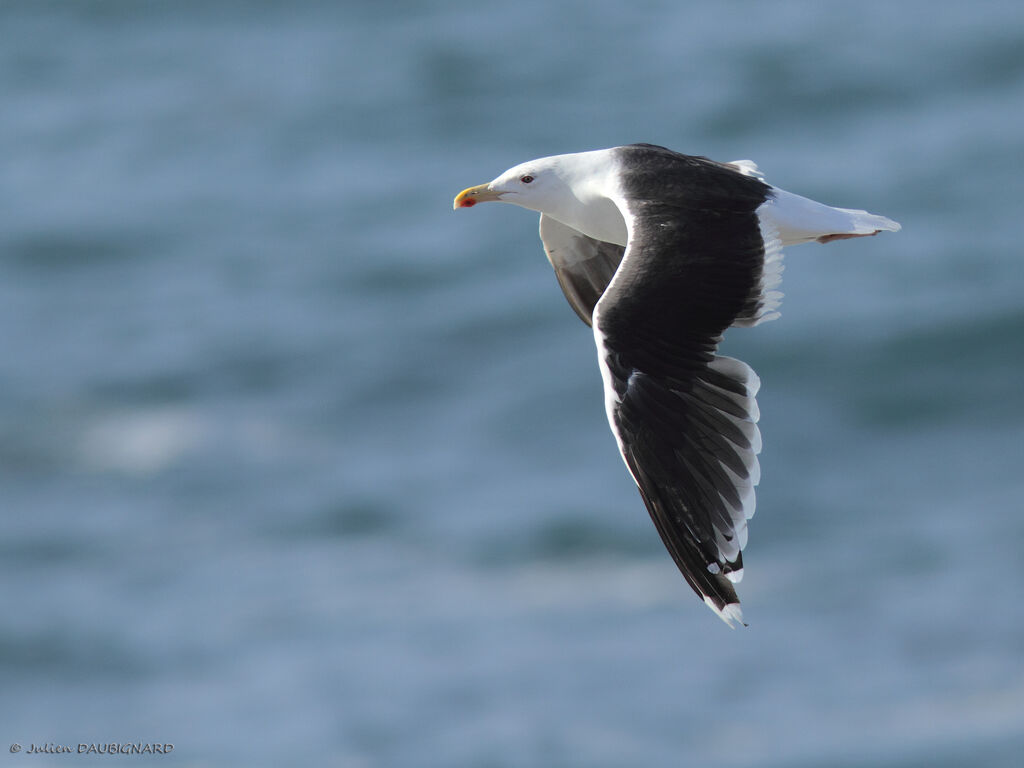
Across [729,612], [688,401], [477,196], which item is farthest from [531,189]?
[729,612]

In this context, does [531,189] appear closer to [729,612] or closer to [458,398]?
[729,612]

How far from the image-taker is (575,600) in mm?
47312

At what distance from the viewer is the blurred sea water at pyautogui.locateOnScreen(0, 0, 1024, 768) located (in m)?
45.9

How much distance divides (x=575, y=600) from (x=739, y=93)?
2139 centimetres

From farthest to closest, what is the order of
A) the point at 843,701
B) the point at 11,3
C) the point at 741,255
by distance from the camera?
the point at 11,3 → the point at 843,701 → the point at 741,255

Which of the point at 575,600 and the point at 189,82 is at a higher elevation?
the point at 189,82

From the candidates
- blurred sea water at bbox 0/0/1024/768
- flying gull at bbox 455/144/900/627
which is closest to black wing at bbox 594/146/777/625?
flying gull at bbox 455/144/900/627

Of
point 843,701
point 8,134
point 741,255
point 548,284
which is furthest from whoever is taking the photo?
point 8,134

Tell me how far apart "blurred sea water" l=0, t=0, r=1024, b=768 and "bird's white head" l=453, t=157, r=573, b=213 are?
100 feet

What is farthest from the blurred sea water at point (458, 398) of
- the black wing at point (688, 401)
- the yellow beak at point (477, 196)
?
the black wing at point (688, 401)

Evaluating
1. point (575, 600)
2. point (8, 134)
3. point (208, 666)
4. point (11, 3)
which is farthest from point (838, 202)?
point (11, 3)

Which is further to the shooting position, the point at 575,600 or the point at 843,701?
the point at 575,600

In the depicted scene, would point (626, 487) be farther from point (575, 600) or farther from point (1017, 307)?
point (1017, 307)

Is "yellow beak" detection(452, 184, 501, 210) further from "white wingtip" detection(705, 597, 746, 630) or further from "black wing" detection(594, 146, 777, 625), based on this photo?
"white wingtip" detection(705, 597, 746, 630)
